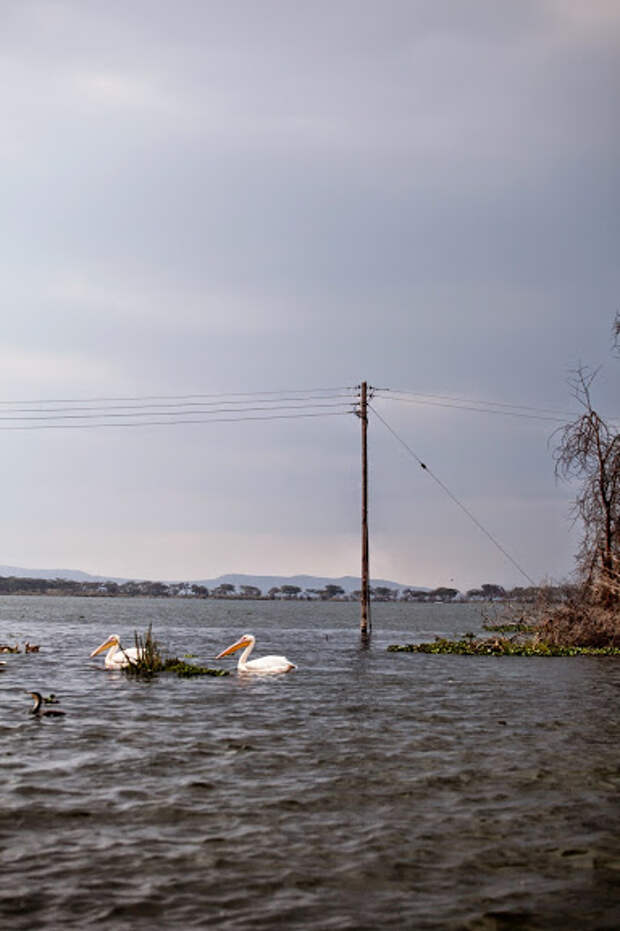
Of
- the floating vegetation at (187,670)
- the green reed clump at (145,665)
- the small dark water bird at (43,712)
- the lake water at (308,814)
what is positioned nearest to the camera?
the lake water at (308,814)

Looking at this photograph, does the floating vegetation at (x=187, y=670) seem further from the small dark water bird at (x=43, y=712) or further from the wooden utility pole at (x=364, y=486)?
the wooden utility pole at (x=364, y=486)

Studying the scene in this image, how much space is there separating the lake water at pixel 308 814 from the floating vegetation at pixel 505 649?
51.9ft

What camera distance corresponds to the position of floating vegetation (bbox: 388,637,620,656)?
35219mm

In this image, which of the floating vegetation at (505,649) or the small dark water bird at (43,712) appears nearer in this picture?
the small dark water bird at (43,712)

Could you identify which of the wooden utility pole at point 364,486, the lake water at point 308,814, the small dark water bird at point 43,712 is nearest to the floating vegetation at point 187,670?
the lake water at point 308,814

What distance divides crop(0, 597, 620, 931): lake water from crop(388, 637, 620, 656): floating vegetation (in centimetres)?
1582

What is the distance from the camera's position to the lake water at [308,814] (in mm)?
7227

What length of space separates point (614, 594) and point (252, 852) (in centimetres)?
3110

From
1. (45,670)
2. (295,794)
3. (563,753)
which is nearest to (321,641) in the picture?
(45,670)

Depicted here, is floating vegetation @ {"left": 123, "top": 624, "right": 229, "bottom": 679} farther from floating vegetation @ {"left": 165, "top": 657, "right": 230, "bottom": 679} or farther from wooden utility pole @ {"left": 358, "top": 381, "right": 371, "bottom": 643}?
wooden utility pole @ {"left": 358, "top": 381, "right": 371, "bottom": 643}

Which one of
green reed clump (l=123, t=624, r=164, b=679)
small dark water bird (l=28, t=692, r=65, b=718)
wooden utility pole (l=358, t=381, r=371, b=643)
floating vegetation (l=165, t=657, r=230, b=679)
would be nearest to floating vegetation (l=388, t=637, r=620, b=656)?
wooden utility pole (l=358, t=381, r=371, b=643)

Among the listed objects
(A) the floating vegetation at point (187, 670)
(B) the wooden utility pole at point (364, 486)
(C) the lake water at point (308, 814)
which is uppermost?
(B) the wooden utility pole at point (364, 486)

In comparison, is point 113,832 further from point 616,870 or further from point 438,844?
point 616,870

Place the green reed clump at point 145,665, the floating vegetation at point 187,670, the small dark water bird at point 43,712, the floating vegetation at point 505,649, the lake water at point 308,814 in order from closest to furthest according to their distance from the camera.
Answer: the lake water at point 308,814, the small dark water bird at point 43,712, the green reed clump at point 145,665, the floating vegetation at point 187,670, the floating vegetation at point 505,649
